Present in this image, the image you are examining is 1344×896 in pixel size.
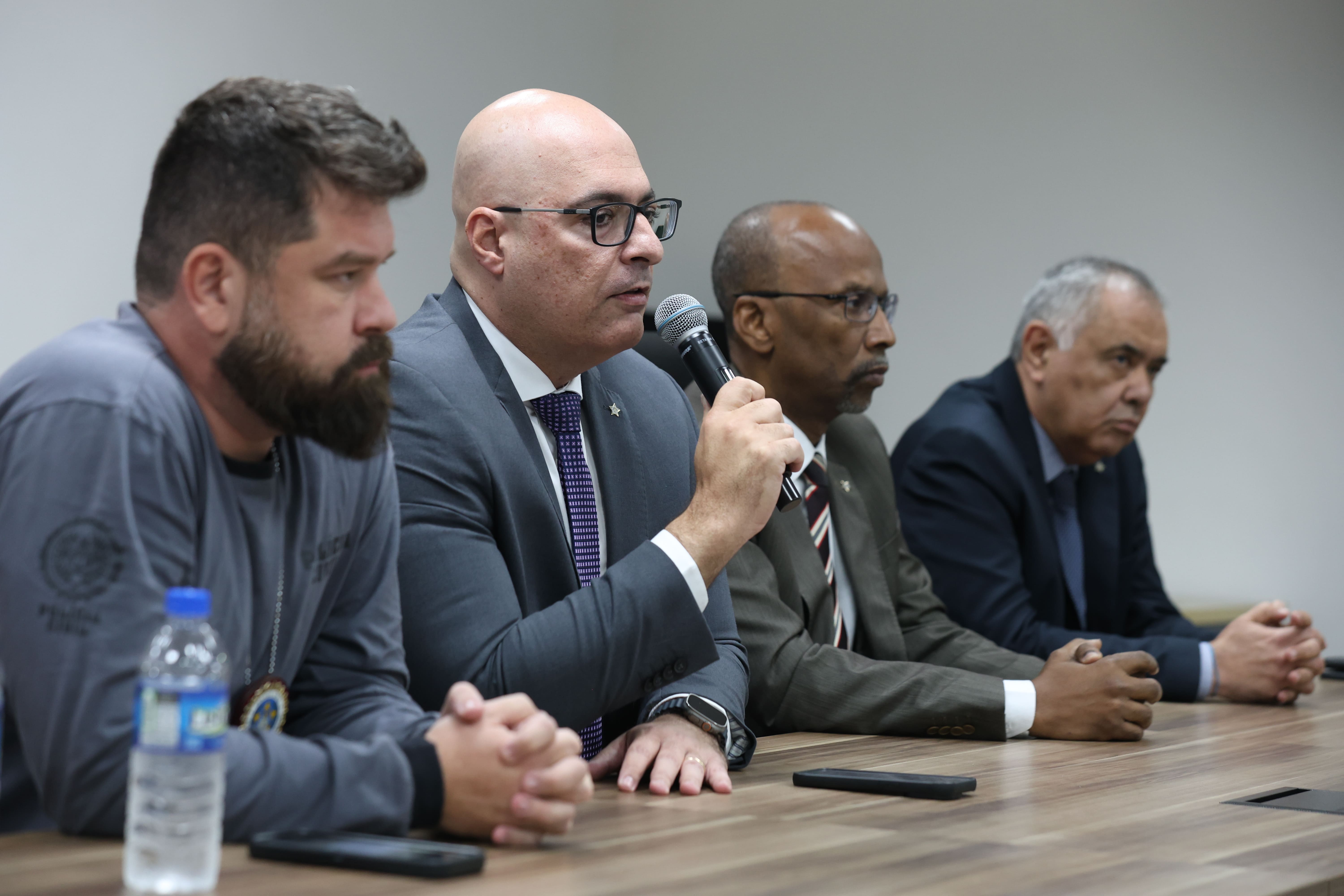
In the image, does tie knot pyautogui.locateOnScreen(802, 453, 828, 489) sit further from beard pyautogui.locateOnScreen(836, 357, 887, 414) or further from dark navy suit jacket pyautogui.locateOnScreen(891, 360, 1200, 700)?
dark navy suit jacket pyautogui.locateOnScreen(891, 360, 1200, 700)

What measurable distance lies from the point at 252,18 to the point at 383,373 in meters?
2.43

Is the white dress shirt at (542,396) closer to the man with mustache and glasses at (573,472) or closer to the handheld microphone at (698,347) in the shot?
the man with mustache and glasses at (573,472)

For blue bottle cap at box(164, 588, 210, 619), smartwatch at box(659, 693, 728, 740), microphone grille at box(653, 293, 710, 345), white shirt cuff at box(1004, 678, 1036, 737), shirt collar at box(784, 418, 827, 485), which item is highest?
microphone grille at box(653, 293, 710, 345)

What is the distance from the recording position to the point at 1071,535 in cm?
312

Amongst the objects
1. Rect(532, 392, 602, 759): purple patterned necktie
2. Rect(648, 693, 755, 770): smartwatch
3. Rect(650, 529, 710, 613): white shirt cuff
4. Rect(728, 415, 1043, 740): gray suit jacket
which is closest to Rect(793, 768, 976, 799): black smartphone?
Rect(648, 693, 755, 770): smartwatch

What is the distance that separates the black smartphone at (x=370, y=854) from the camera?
3.43 feet

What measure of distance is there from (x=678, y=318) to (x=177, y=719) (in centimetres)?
107

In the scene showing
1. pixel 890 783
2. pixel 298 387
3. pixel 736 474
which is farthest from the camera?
pixel 736 474

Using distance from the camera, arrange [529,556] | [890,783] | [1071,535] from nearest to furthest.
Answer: [890,783] → [529,556] → [1071,535]

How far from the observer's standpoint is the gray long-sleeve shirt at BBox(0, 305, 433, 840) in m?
1.08

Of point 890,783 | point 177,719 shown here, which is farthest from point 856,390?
point 177,719

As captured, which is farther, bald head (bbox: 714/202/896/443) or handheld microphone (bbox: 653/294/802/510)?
bald head (bbox: 714/202/896/443)

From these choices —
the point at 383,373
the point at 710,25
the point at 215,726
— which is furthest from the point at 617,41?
the point at 215,726

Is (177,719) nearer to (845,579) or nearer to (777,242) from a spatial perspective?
(845,579)
